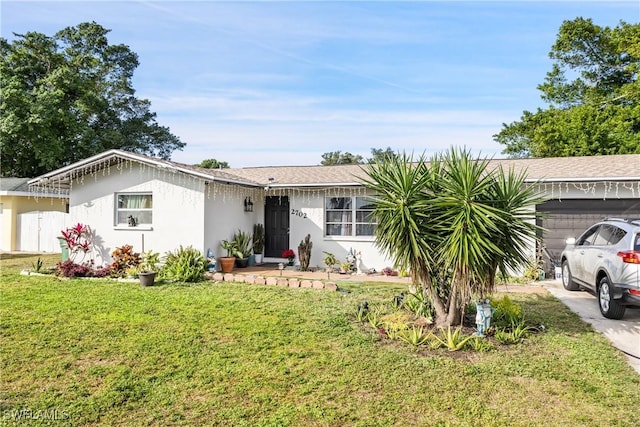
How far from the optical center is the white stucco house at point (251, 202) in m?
11.1

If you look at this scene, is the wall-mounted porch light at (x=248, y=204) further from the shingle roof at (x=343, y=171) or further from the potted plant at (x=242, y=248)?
the potted plant at (x=242, y=248)

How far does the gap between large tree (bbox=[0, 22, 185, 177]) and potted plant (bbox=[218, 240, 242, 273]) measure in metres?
16.3

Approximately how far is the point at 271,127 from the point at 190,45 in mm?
10920

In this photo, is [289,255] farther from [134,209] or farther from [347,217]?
[134,209]

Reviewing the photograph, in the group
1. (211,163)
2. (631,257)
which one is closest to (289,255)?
(631,257)

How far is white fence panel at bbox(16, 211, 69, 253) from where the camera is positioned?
1759cm

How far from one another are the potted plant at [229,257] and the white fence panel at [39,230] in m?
9.56

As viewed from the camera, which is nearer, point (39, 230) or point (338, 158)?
point (39, 230)

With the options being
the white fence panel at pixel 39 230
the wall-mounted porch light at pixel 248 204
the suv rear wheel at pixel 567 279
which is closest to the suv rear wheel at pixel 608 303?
the suv rear wheel at pixel 567 279

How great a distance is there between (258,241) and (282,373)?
9.38m

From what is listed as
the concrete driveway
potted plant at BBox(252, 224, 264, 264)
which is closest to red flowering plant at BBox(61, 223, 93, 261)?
potted plant at BBox(252, 224, 264, 264)

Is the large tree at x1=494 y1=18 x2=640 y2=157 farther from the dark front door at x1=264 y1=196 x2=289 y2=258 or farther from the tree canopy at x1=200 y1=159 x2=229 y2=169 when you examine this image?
the tree canopy at x1=200 y1=159 x2=229 y2=169

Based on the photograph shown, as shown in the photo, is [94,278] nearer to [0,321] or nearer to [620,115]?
[0,321]

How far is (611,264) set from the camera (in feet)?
22.6
